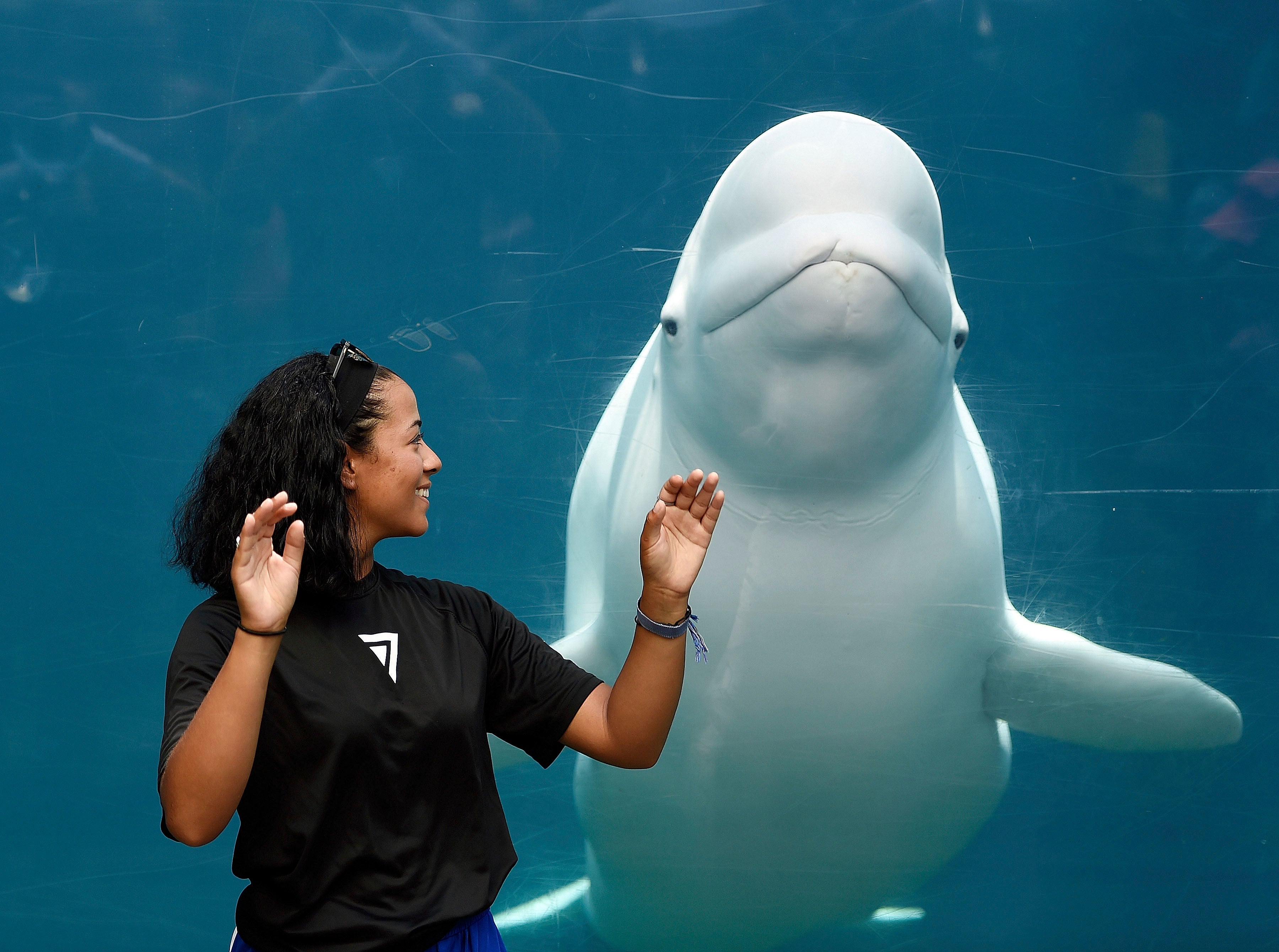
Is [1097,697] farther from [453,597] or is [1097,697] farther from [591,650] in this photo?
[453,597]

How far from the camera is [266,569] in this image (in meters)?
1.57

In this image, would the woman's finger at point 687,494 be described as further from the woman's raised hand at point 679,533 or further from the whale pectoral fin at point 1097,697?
the whale pectoral fin at point 1097,697

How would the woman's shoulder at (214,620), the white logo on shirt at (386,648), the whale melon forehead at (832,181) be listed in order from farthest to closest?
the whale melon forehead at (832,181) < the white logo on shirt at (386,648) < the woman's shoulder at (214,620)

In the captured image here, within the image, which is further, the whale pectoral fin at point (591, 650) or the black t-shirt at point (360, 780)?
the whale pectoral fin at point (591, 650)

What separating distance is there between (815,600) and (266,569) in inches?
74.7

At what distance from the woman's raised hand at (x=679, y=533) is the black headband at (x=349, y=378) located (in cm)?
57

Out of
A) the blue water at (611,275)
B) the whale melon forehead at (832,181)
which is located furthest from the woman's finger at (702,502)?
the blue water at (611,275)

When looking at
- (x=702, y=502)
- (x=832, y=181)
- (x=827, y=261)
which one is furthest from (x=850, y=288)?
(x=702, y=502)

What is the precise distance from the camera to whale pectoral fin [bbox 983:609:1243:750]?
331 centimetres

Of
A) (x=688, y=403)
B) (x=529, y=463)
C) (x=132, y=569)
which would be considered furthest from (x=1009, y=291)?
(x=132, y=569)

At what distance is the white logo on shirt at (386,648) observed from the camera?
71.4 inches

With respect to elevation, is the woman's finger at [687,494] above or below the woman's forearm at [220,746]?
above

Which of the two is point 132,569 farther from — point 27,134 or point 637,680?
point 637,680

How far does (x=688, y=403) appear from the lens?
3.10 meters
